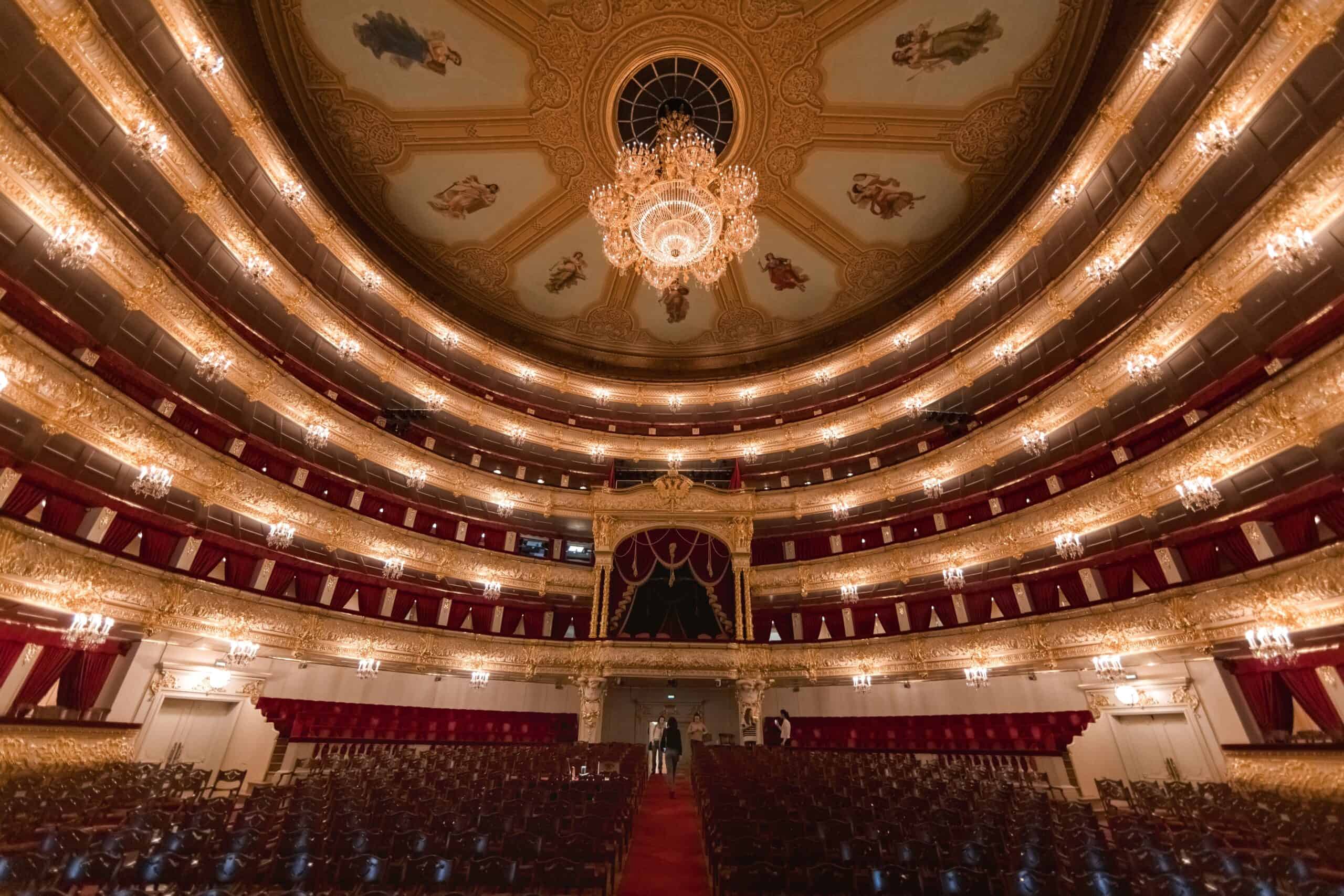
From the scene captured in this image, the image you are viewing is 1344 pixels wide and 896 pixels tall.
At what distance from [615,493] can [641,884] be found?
13743 millimetres

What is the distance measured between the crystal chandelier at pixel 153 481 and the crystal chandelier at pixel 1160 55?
21.3 metres

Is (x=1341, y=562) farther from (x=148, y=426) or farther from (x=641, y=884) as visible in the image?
(x=148, y=426)

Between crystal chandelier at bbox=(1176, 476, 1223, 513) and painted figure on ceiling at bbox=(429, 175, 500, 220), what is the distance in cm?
1897

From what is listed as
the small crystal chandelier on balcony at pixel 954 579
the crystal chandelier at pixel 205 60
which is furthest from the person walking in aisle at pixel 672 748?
the crystal chandelier at pixel 205 60

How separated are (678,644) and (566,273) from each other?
45.2 feet

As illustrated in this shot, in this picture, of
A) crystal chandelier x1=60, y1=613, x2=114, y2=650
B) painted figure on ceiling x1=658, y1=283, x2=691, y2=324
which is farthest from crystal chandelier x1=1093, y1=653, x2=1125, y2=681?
crystal chandelier x1=60, y1=613, x2=114, y2=650

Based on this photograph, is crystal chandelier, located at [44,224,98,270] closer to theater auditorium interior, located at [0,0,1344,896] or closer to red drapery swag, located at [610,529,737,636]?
theater auditorium interior, located at [0,0,1344,896]

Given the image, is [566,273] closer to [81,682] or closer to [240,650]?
[240,650]

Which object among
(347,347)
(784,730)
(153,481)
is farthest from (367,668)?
(784,730)

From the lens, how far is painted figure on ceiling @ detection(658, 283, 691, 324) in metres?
21.2

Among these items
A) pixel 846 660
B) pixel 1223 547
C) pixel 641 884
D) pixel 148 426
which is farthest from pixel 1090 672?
pixel 148 426

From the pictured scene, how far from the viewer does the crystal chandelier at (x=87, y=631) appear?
904cm

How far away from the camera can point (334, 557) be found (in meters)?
→ 15.1

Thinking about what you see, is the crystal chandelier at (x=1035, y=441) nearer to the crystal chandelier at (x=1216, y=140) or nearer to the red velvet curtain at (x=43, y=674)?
the crystal chandelier at (x=1216, y=140)
